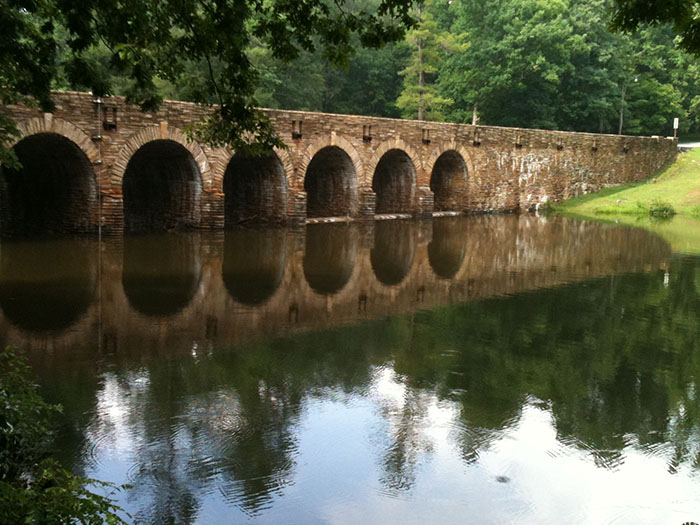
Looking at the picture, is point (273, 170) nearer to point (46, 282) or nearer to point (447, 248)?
point (447, 248)

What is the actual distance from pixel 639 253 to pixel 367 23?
13437mm

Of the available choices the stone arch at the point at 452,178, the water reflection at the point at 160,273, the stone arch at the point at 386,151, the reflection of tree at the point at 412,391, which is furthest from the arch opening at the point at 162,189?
the reflection of tree at the point at 412,391

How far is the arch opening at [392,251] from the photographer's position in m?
13.9

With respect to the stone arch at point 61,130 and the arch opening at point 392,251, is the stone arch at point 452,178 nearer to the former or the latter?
the arch opening at point 392,251

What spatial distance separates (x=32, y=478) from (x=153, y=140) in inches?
614

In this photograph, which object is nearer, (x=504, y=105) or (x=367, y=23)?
(x=367, y=23)

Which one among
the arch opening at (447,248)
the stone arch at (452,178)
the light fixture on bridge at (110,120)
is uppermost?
the light fixture on bridge at (110,120)

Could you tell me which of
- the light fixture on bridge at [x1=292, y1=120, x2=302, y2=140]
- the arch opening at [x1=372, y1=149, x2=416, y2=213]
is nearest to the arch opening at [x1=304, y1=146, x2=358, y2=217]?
the light fixture on bridge at [x1=292, y1=120, x2=302, y2=140]

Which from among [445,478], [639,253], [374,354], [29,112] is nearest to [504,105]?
[639,253]

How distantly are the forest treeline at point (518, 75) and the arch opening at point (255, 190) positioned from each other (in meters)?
13.4

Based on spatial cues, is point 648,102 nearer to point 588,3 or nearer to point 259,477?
point 588,3

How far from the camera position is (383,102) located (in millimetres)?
51750

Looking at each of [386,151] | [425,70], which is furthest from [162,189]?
[425,70]

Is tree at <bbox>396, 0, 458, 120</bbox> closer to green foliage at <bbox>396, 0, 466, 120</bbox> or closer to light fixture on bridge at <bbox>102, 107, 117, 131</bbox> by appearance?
green foliage at <bbox>396, 0, 466, 120</bbox>
